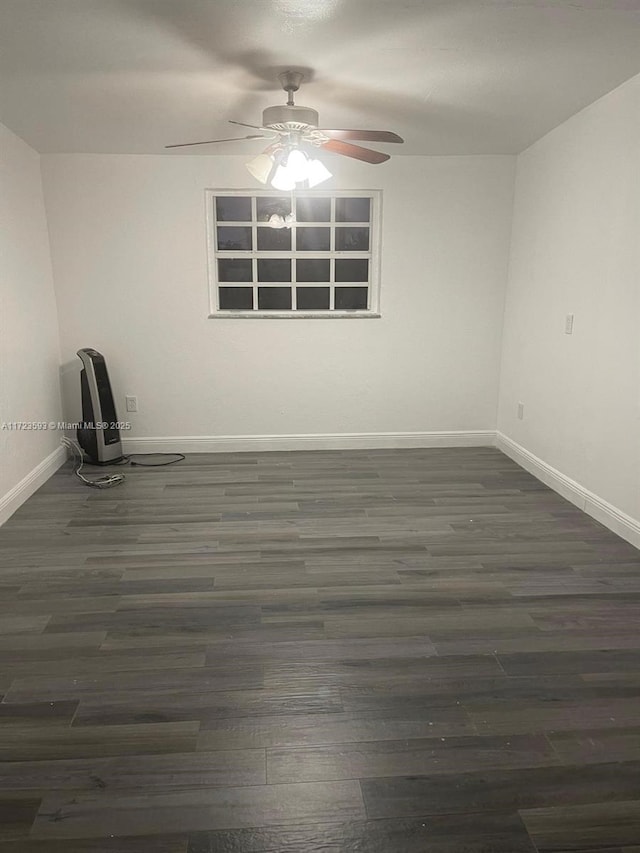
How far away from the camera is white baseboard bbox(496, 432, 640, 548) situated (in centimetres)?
305

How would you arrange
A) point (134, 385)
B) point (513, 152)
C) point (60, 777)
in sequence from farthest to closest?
1. point (134, 385)
2. point (513, 152)
3. point (60, 777)

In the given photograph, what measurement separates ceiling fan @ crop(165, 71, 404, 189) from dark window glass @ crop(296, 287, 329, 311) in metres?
1.36

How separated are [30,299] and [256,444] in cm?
195

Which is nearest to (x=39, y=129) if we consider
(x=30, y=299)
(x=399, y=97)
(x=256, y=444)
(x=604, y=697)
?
(x=30, y=299)

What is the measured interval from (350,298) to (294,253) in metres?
0.57

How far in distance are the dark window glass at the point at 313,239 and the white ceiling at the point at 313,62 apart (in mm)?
1001

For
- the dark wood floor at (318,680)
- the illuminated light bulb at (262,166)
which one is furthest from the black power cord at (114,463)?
the illuminated light bulb at (262,166)

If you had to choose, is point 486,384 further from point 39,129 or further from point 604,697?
point 39,129

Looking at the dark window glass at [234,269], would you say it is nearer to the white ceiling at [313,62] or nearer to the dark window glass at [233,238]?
the dark window glass at [233,238]

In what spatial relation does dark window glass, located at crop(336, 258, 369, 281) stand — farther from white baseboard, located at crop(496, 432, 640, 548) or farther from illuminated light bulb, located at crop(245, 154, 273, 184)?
white baseboard, located at crop(496, 432, 640, 548)

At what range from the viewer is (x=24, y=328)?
12.3 feet

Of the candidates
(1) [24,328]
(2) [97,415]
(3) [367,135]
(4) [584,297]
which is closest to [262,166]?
(3) [367,135]

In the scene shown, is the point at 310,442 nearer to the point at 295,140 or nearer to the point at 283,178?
the point at 283,178

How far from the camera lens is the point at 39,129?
3.51 meters
